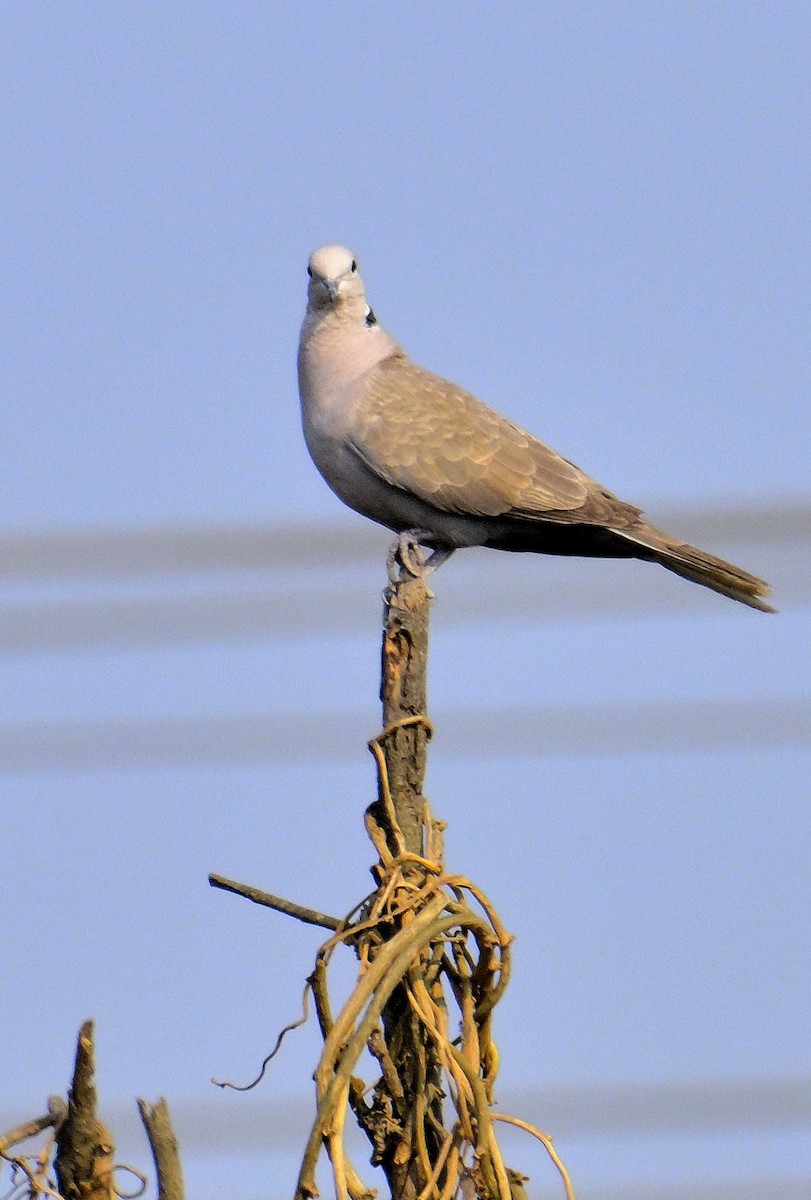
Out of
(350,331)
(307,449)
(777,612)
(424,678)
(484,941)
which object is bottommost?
(484,941)

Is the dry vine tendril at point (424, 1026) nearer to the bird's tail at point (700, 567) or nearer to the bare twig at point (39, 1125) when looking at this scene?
the bare twig at point (39, 1125)

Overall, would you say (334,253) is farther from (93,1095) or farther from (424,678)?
(93,1095)

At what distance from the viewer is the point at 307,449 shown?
18.5ft

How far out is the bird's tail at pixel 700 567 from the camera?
5.39 meters

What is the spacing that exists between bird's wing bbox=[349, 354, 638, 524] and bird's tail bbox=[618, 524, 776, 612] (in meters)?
0.13

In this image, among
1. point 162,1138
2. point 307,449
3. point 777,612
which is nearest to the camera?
point 162,1138

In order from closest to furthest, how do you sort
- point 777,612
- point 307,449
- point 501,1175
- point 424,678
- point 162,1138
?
point 162,1138 < point 501,1175 < point 424,678 < point 777,612 < point 307,449

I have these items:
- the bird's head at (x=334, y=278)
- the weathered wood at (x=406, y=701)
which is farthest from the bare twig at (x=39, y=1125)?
the bird's head at (x=334, y=278)

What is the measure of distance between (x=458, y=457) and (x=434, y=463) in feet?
0.46

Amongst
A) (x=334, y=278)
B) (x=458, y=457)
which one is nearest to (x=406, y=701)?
(x=458, y=457)

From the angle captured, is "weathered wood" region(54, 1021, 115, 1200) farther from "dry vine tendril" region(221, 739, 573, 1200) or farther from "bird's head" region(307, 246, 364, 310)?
"bird's head" region(307, 246, 364, 310)

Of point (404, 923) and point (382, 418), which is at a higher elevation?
point (382, 418)

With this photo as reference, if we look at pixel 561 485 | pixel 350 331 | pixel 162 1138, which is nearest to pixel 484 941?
pixel 162 1138

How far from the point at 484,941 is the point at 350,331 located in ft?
11.4
